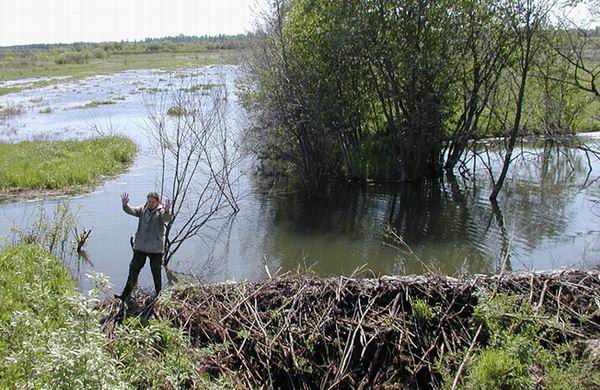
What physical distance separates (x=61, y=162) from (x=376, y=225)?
573 inches

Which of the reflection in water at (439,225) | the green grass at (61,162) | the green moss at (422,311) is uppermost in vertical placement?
the green grass at (61,162)

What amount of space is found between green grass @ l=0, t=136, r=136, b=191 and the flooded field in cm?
97

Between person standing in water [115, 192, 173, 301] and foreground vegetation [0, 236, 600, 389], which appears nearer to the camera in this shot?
foreground vegetation [0, 236, 600, 389]

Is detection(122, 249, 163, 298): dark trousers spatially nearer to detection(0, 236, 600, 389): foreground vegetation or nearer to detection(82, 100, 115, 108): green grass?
detection(0, 236, 600, 389): foreground vegetation

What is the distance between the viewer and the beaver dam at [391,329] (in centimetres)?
822

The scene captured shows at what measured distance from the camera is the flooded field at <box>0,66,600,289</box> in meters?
16.2

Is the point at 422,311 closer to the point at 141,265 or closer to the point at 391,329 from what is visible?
the point at 391,329

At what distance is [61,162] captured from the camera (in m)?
25.9

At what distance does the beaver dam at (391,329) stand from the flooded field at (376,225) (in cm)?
185

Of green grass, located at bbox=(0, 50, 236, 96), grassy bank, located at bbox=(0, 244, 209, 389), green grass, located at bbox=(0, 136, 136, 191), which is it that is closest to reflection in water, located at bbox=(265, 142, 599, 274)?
grassy bank, located at bbox=(0, 244, 209, 389)

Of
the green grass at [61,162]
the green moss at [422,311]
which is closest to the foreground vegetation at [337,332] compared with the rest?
the green moss at [422,311]

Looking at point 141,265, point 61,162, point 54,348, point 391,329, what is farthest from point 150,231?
point 61,162

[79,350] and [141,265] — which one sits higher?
[79,350]

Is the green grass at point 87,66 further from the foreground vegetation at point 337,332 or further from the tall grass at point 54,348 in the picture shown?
the foreground vegetation at point 337,332
